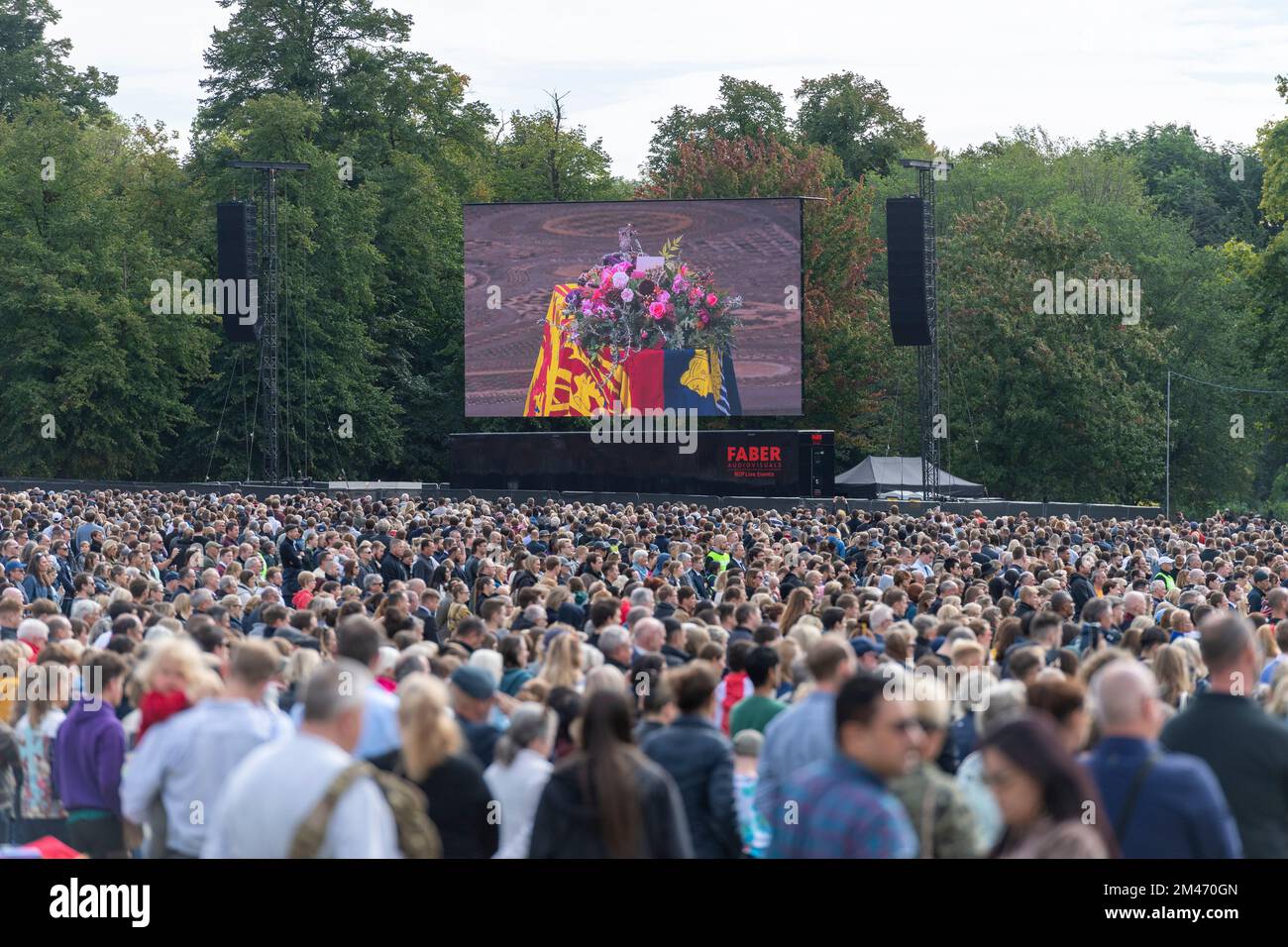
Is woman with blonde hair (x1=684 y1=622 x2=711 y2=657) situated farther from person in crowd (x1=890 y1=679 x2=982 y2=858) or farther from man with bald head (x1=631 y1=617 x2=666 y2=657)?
person in crowd (x1=890 y1=679 x2=982 y2=858)

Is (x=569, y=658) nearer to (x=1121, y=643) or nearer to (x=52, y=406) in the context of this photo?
(x=1121, y=643)

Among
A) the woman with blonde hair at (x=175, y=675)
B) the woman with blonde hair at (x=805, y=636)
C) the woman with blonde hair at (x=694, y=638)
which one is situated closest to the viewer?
the woman with blonde hair at (x=175, y=675)

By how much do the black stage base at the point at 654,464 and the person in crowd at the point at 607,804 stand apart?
2805cm

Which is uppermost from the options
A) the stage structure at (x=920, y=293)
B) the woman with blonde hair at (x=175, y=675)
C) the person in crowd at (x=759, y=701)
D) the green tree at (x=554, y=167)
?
the green tree at (x=554, y=167)

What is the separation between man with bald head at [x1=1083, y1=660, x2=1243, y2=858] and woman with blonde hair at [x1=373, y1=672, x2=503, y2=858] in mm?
1957

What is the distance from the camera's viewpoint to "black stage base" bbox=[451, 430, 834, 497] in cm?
3344

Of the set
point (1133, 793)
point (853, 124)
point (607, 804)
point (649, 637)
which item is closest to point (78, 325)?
point (853, 124)

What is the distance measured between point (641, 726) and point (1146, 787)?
2263 mm

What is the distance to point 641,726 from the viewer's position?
6.64 meters

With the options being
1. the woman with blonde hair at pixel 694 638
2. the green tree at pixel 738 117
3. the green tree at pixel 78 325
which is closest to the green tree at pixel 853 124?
the green tree at pixel 738 117

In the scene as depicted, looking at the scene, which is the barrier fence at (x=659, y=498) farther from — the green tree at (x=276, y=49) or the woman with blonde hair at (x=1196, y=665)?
the green tree at (x=276, y=49)

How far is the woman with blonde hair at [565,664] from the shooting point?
25.4ft

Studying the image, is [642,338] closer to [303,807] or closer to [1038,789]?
[303,807]

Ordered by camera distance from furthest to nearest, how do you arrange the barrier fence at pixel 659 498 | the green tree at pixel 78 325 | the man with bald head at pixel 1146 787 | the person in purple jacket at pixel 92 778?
the green tree at pixel 78 325
the barrier fence at pixel 659 498
the person in purple jacket at pixel 92 778
the man with bald head at pixel 1146 787
